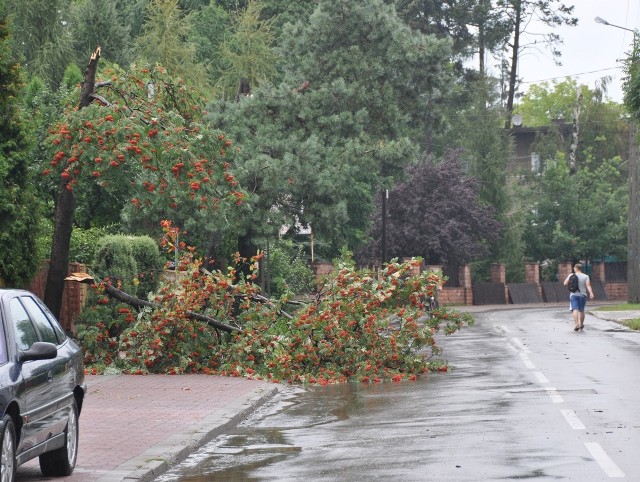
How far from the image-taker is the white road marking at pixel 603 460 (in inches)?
388

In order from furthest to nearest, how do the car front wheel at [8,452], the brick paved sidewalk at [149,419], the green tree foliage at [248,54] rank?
the green tree foliage at [248,54], the brick paved sidewalk at [149,419], the car front wheel at [8,452]

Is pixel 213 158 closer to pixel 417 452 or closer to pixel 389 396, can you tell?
pixel 389 396

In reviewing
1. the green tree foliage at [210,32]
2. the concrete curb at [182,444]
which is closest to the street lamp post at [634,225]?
the green tree foliage at [210,32]

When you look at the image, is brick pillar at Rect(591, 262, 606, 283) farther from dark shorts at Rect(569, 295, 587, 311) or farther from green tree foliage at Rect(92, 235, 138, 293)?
green tree foliage at Rect(92, 235, 138, 293)

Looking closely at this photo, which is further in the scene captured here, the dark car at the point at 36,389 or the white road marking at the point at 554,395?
the white road marking at the point at 554,395

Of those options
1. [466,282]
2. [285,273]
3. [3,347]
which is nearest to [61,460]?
[3,347]

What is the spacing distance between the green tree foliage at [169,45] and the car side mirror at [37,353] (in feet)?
138

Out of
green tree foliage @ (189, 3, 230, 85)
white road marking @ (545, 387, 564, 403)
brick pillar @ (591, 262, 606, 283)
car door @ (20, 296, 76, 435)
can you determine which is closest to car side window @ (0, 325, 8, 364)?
car door @ (20, 296, 76, 435)

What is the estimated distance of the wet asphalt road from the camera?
10.4 metres

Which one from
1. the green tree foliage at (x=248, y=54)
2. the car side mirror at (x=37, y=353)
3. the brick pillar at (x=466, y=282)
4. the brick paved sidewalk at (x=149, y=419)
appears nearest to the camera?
the car side mirror at (x=37, y=353)

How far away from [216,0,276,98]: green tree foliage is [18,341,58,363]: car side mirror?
45025mm

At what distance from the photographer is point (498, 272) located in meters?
70.2

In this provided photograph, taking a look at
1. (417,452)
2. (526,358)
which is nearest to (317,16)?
(526,358)

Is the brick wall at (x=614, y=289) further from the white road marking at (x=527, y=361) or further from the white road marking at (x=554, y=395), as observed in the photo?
the white road marking at (x=554, y=395)
